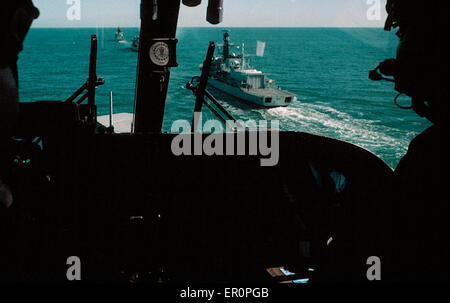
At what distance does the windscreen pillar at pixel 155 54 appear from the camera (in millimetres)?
5062

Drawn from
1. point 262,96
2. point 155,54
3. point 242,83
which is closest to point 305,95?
point 242,83

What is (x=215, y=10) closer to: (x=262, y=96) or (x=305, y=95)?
(x=262, y=96)

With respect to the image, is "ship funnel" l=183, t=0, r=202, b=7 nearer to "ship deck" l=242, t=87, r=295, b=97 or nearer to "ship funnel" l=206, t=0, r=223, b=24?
"ship funnel" l=206, t=0, r=223, b=24

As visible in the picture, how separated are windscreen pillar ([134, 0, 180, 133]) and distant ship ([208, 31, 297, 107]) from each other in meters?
31.4

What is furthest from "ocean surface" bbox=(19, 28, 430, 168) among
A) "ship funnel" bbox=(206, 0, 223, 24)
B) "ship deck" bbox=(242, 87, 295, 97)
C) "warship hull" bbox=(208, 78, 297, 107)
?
"ship funnel" bbox=(206, 0, 223, 24)

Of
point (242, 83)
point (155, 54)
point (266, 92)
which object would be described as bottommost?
point (266, 92)

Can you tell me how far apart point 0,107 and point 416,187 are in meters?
1.94

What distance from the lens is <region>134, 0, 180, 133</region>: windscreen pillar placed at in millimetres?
5062

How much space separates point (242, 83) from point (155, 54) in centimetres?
3403

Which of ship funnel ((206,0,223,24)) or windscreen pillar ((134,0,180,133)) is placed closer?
ship funnel ((206,0,223,24))

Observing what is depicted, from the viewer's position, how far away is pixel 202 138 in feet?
13.5

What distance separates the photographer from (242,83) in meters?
38.6
